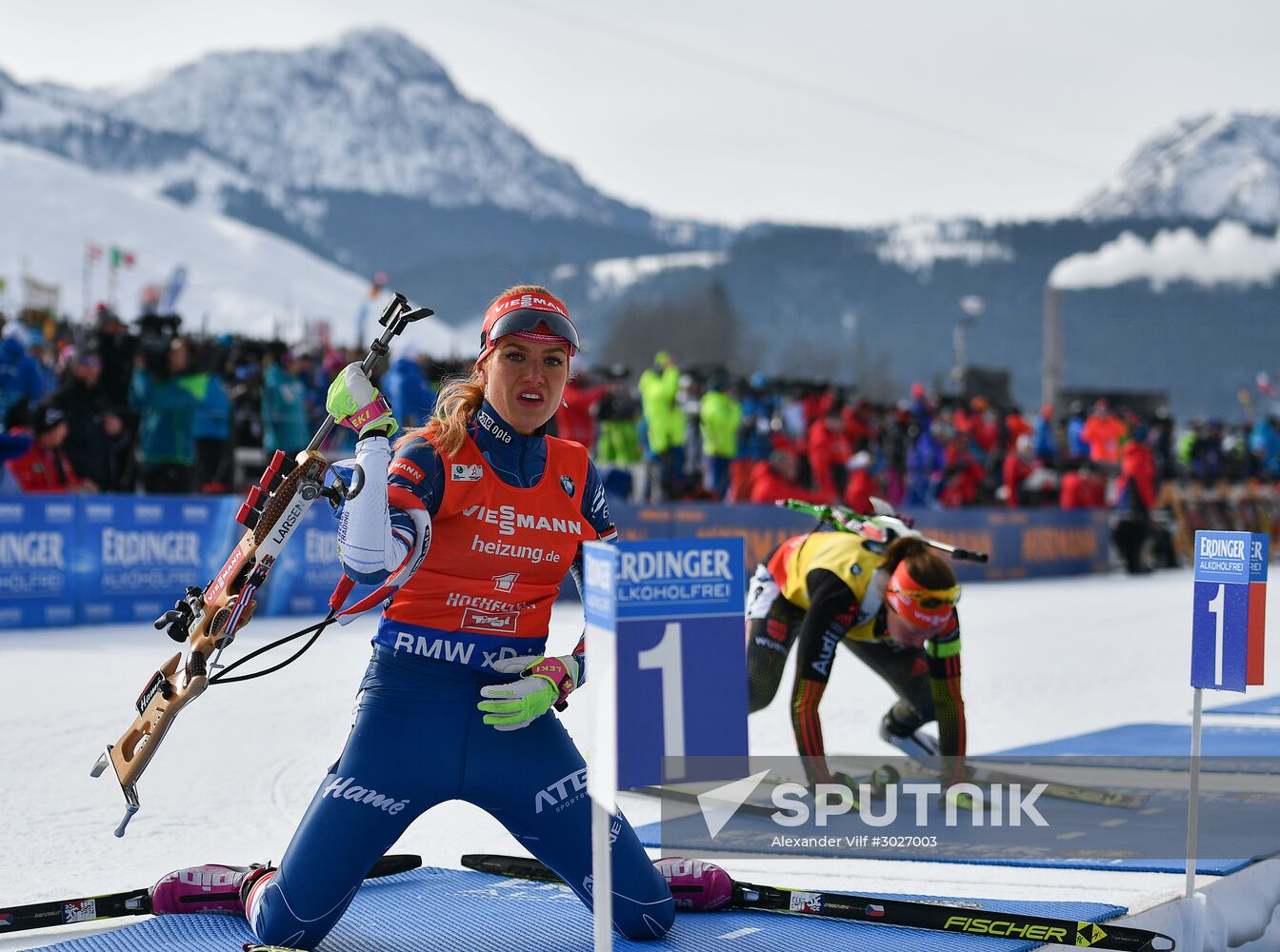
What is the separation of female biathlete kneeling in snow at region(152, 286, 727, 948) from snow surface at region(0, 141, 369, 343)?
2614 inches

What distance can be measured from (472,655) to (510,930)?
0.99 metres

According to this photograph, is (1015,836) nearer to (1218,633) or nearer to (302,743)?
(1218,633)

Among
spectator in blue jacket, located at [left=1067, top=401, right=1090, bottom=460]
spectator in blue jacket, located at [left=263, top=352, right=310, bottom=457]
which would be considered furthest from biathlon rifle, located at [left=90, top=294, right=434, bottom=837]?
spectator in blue jacket, located at [left=1067, top=401, right=1090, bottom=460]

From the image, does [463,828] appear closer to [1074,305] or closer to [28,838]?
[28,838]

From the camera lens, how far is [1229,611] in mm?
5047

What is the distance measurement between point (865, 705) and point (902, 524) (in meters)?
3.42

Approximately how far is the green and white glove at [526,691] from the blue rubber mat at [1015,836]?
1855 mm

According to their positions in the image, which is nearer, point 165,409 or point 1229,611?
point 1229,611

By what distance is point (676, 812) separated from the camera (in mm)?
6320

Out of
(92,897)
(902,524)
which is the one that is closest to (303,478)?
(92,897)

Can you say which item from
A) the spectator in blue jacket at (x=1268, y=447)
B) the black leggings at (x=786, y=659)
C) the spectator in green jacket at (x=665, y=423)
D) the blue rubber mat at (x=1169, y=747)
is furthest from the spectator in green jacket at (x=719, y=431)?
the spectator in blue jacket at (x=1268, y=447)

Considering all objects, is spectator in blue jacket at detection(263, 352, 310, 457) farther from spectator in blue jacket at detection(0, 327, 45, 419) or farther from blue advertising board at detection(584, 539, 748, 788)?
blue advertising board at detection(584, 539, 748, 788)

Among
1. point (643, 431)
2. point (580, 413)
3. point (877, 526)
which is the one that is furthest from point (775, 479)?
point (877, 526)

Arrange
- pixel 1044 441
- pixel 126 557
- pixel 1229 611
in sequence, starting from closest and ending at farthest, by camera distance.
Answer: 1. pixel 1229 611
2. pixel 126 557
3. pixel 1044 441
